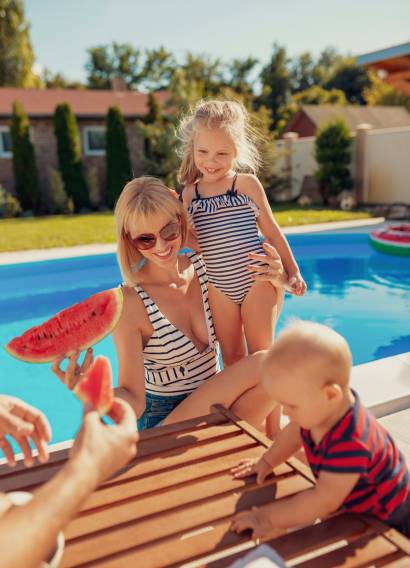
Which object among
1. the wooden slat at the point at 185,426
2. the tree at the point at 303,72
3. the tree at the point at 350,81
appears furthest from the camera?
the tree at the point at 303,72

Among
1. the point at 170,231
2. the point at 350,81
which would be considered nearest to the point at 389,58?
the point at 170,231

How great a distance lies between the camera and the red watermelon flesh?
1.32 metres

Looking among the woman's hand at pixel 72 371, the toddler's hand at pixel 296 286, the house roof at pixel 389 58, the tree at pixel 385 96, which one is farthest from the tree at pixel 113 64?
the woman's hand at pixel 72 371

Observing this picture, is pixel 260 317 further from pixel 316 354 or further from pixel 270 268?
pixel 316 354

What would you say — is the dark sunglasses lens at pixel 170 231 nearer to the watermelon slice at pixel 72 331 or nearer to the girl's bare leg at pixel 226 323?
the watermelon slice at pixel 72 331

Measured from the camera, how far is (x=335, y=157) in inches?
739

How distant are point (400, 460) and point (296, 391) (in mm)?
489

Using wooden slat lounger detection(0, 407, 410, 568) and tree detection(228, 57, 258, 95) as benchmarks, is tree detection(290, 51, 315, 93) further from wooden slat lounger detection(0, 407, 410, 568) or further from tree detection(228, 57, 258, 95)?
wooden slat lounger detection(0, 407, 410, 568)

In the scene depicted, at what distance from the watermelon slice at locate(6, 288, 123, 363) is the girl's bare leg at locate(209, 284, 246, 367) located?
31.6 inches

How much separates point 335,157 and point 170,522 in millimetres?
18657

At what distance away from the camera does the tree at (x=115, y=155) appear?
69.7 feet

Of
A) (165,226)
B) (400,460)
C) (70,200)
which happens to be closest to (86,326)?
(165,226)

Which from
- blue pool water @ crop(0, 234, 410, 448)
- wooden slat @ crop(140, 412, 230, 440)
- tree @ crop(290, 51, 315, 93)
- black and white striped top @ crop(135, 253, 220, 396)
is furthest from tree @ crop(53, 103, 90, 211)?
tree @ crop(290, 51, 315, 93)

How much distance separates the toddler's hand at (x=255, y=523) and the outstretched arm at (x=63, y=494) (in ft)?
1.96
